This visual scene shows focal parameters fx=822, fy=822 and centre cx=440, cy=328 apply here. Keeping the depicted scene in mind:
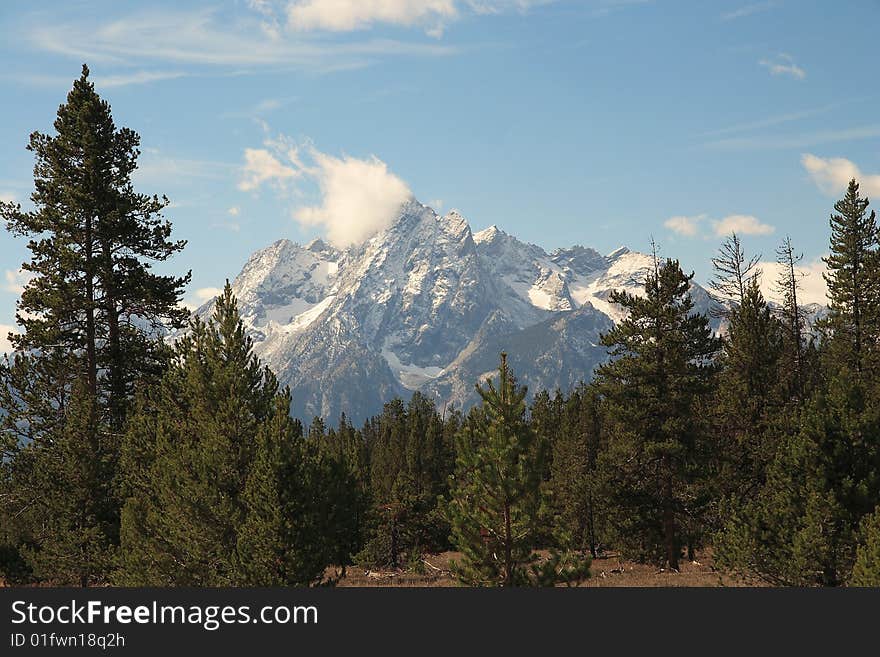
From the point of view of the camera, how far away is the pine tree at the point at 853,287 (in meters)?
50.6

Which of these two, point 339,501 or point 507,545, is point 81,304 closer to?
point 339,501

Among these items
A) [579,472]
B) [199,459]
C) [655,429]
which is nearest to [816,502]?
[655,429]

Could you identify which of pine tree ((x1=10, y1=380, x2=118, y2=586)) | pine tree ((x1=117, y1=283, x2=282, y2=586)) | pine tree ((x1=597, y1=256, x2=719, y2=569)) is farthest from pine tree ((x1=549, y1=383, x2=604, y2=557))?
pine tree ((x1=10, y1=380, x2=118, y2=586))

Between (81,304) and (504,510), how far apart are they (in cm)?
1931

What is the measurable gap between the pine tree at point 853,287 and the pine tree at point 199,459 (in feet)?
124

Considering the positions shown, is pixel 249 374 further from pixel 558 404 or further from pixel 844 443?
pixel 558 404

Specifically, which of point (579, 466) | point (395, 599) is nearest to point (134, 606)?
point (395, 599)

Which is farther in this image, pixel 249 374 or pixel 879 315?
pixel 879 315

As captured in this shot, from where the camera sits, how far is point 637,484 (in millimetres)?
36531

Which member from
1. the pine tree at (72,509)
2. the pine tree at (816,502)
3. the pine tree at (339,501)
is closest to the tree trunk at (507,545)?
the pine tree at (339,501)

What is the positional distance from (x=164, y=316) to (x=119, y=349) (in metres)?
2.29

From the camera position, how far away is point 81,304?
32781 mm

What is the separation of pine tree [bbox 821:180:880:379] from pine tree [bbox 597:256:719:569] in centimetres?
1869

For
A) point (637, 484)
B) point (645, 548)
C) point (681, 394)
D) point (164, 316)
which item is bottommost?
point (645, 548)
